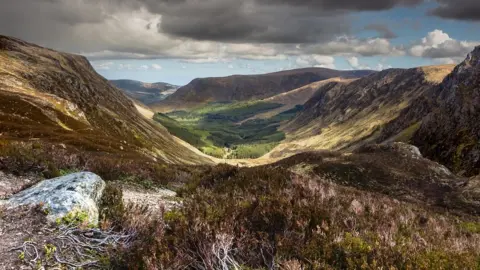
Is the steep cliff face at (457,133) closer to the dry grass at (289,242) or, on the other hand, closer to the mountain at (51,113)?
the mountain at (51,113)

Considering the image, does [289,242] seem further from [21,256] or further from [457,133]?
[457,133]

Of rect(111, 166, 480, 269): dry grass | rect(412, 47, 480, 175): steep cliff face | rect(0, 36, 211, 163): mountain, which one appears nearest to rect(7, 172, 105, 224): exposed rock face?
rect(111, 166, 480, 269): dry grass

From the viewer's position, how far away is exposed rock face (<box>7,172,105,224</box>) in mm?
9172

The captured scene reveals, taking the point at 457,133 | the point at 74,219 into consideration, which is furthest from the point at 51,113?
the point at 457,133

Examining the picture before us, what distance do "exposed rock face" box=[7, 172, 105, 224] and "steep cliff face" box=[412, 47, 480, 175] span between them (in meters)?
86.2

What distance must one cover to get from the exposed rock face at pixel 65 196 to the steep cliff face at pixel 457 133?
86179 millimetres

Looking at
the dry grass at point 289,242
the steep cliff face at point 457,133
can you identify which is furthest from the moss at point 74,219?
the steep cliff face at point 457,133

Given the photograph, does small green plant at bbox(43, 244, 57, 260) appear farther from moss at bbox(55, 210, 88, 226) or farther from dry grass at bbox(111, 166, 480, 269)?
dry grass at bbox(111, 166, 480, 269)

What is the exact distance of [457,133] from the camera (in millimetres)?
101312

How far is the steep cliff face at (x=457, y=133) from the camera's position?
84.9 m

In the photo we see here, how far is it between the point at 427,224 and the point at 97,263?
33.3ft

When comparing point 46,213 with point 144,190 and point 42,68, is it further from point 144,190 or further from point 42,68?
point 42,68

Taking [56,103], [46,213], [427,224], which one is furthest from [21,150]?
[56,103]

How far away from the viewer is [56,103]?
4008 inches
